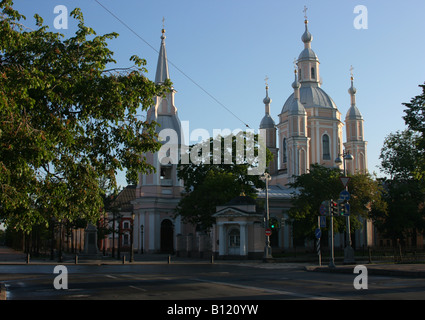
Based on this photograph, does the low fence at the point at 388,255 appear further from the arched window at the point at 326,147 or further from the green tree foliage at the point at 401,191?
the arched window at the point at 326,147

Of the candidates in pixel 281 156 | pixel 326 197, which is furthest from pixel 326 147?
pixel 326 197

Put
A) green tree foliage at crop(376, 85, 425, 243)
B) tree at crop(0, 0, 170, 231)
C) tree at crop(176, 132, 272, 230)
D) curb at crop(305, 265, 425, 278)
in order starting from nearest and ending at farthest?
1. tree at crop(0, 0, 170, 231)
2. curb at crop(305, 265, 425, 278)
3. tree at crop(176, 132, 272, 230)
4. green tree foliage at crop(376, 85, 425, 243)

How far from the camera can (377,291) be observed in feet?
52.3

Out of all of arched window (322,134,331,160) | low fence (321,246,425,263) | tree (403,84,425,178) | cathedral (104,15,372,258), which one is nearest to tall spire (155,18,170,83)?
cathedral (104,15,372,258)

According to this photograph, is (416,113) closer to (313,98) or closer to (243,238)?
(243,238)

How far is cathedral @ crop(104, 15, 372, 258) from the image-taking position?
202ft

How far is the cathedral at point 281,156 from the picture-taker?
61.7 m

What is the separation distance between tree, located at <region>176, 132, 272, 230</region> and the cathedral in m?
2.47

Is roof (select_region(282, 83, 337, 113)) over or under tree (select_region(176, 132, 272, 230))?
over

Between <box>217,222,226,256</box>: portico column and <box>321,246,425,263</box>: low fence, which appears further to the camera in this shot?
<box>217,222,226,256</box>: portico column

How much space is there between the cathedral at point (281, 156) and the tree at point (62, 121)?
3221cm

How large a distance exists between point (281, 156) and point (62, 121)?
208ft

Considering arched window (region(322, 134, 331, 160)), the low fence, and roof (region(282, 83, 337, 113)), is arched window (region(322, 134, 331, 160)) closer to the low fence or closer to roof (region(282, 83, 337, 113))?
roof (region(282, 83, 337, 113))
